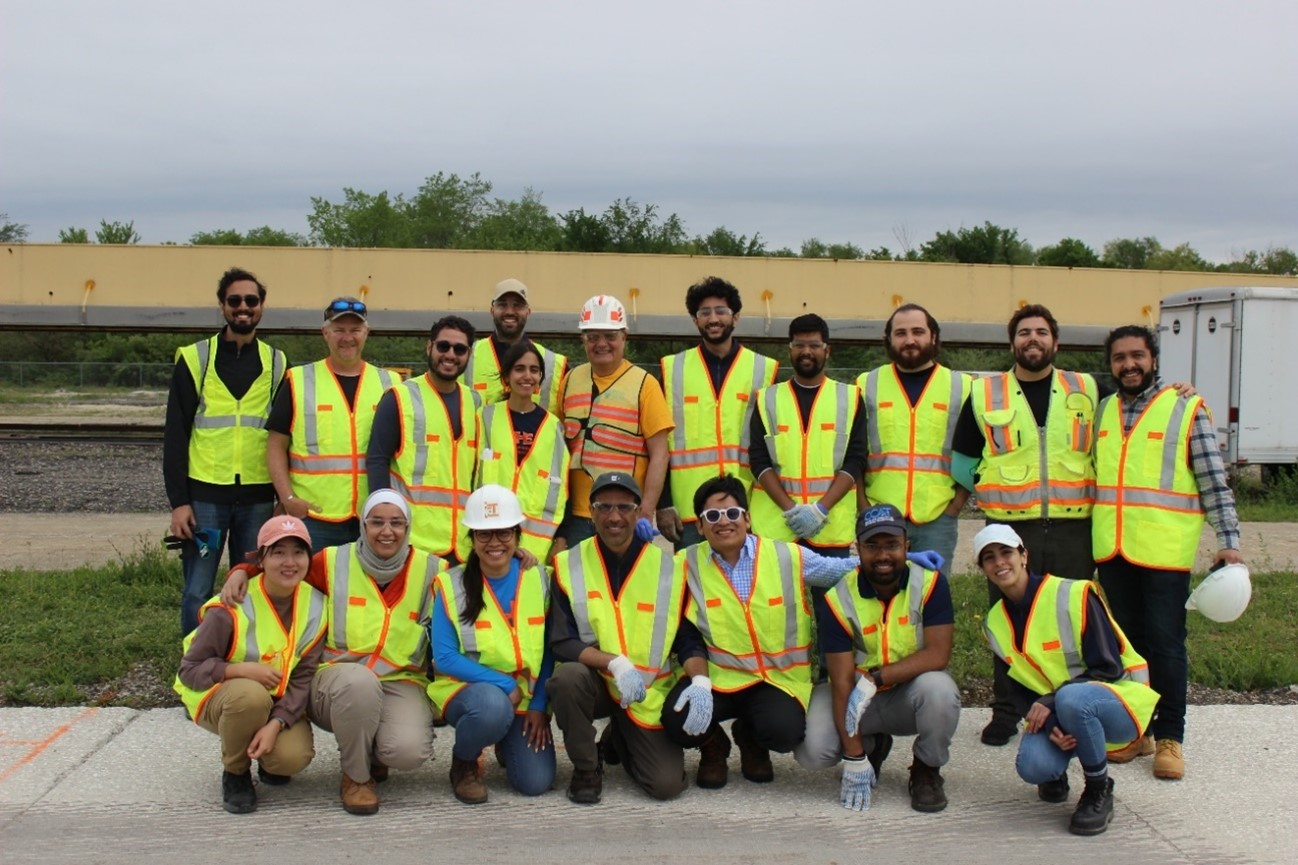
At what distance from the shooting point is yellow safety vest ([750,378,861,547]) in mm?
6090

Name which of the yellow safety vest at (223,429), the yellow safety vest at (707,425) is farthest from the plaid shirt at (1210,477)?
the yellow safety vest at (223,429)

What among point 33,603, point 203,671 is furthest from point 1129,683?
point 33,603

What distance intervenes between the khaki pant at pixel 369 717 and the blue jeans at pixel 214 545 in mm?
1416

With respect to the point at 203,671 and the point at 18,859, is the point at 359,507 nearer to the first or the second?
the point at 203,671

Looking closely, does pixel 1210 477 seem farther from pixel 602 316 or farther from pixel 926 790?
pixel 602 316

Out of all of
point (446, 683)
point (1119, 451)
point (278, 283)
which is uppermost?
point (278, 283)

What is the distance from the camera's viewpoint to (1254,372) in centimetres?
1573

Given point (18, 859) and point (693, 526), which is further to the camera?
point (693, 526)

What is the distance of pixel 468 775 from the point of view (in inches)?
201

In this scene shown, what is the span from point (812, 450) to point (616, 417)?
999 millimetres

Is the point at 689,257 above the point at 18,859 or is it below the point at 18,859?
above

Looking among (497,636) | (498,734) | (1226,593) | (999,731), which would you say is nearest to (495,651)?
(497,636)

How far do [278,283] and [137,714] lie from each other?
17.1 m

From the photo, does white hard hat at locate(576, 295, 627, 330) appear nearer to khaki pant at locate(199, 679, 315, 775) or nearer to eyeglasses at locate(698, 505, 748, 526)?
eyeglasses at locate(698, 505, 748, 526)
